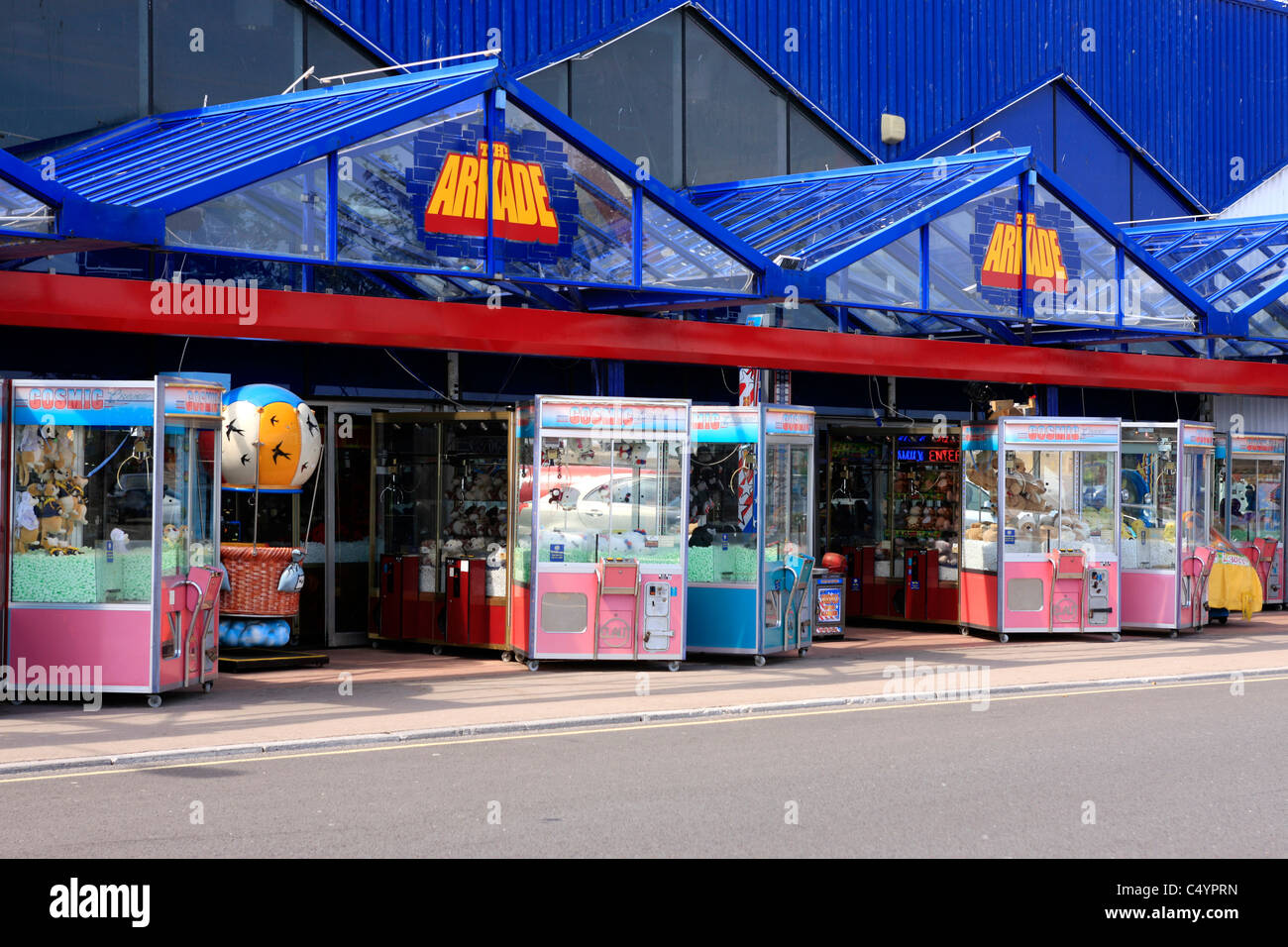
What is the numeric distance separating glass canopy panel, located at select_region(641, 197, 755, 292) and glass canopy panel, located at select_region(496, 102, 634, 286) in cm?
29

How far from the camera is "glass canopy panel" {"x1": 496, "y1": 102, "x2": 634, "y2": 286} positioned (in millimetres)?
14797

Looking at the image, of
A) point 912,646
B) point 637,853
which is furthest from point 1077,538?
point 637,853

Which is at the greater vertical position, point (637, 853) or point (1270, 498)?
point (1270, 498)

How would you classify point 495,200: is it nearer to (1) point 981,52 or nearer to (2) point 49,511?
(2) point 49,511

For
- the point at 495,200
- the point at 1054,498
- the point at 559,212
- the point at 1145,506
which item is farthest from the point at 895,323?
the point at 495,200

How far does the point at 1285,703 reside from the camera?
13.7 meters

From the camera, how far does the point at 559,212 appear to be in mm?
15078

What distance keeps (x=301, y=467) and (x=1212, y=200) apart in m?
20.5

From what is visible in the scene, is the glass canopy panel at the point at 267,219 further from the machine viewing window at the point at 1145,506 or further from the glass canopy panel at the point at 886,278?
the machine viewing window at the point at 1145,506

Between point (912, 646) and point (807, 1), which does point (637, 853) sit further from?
point (807, 1)

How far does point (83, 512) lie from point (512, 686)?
4.08 metres

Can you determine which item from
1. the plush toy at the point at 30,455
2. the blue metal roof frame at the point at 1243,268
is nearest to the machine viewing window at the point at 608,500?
the plush toy at the point at 30,455

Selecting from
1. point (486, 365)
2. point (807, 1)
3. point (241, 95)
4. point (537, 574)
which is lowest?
point (537, 574)
